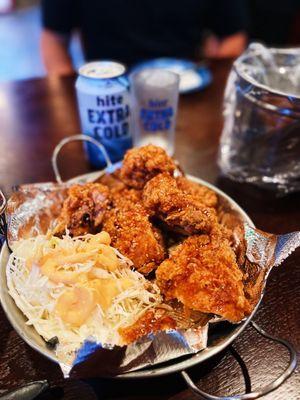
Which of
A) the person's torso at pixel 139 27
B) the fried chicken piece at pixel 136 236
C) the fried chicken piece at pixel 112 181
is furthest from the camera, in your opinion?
the person's torso at pixel 139 27

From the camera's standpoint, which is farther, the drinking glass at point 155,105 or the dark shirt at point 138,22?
the dark shirt at point 138,22

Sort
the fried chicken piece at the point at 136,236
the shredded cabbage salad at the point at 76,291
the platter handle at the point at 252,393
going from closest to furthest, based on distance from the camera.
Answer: the platter handle at the point at 252,393 → the shredded cabbage salad at the point at 76,291 → the fried chicken piece at the point at 136,236

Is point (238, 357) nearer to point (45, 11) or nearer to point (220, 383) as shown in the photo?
point (220, 383)

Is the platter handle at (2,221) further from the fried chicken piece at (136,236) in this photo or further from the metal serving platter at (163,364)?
the fried chicken piece at (136,236)

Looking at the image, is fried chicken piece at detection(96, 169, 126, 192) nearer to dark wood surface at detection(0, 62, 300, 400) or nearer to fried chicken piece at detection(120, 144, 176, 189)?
fried chicken piece at detection(120, 144, 176, 189)

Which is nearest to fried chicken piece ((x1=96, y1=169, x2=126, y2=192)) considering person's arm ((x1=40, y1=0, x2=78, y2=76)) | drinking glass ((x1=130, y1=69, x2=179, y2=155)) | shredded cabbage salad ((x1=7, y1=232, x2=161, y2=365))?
shredded cabbage salad ((x1=7, y1=232, x2=161, y2=365))

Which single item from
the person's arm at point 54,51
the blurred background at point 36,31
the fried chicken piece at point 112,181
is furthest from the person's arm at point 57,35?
the fried chicken piece at point 112,181

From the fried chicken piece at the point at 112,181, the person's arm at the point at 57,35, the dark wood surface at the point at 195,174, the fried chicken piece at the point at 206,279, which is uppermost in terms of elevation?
the person's arm at the point at 57,35
